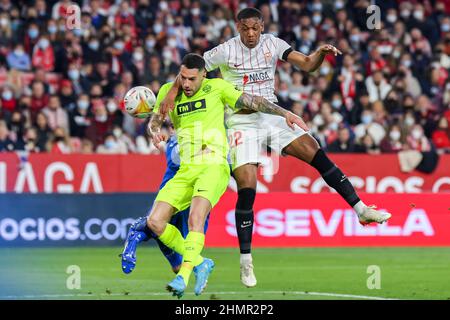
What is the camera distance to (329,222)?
20.4 m

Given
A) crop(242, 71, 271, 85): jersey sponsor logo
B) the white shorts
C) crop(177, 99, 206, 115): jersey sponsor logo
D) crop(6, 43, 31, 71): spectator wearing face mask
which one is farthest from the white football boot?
crop(6, 43, 31, 71): spectator wearing face mask

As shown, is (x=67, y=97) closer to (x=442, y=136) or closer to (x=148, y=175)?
(x=148, y=175)

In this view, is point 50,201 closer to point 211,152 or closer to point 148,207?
point 148,207

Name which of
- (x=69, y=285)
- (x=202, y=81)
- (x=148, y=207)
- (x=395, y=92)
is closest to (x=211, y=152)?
(x=202, y=81)

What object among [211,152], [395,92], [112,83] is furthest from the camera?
[395,92]

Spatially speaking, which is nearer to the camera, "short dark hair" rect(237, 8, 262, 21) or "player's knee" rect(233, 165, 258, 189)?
"short dark hair" rect(237, 8, 262, 21)

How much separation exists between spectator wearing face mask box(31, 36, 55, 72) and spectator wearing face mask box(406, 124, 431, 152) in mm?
7262

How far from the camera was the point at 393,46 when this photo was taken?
25891mm

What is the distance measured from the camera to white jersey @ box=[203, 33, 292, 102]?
44.4 feet

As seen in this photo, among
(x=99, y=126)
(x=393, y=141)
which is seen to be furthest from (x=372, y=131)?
(x=99, y=126)

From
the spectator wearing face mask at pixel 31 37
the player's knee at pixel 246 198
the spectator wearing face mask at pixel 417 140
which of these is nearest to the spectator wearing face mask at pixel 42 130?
the spectator wearing face mask at pixel 31 37

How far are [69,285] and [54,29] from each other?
10.8 m

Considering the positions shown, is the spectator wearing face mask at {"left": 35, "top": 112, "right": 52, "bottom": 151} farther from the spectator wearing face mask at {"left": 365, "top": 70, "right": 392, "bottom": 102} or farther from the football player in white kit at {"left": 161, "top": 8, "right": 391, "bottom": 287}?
the football player in white kit at {"left": 161, "top": 8, "right": 391, "bottom": 287}

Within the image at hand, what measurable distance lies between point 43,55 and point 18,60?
511mm
